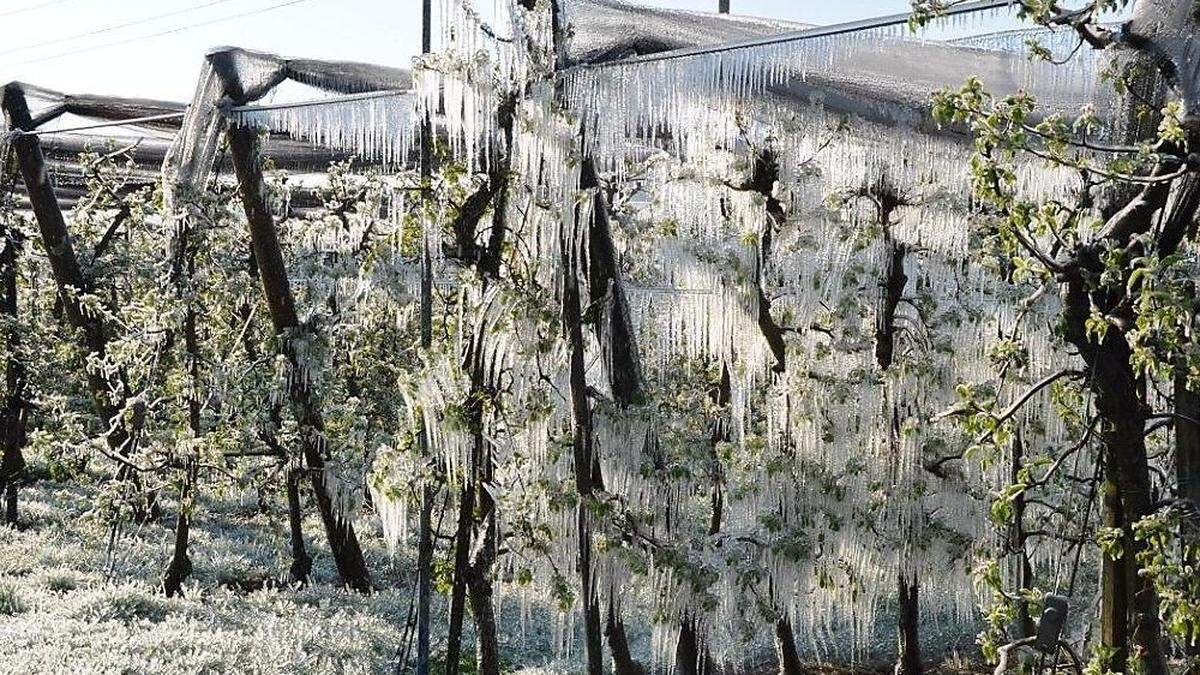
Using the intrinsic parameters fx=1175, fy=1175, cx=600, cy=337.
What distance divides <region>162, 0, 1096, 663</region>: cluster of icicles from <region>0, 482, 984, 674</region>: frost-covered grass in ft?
2.47

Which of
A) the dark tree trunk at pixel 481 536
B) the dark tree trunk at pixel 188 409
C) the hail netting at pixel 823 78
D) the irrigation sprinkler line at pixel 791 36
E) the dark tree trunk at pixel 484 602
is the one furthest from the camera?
the dark tree trunk at pixel 188 409

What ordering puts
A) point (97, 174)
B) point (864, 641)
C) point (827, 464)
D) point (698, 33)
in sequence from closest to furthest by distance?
point (698, 33), point (827, 464), point (864, 641), point (97, 174)

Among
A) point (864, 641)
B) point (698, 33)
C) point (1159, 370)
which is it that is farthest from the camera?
point (864, 641)

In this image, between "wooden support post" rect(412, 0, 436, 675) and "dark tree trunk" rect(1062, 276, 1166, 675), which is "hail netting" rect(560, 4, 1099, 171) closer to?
"wooden support post" rect(412, 0, 436, 675)

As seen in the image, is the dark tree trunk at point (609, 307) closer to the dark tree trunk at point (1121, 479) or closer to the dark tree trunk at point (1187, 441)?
the dark tree trunk at point (1121, 479)

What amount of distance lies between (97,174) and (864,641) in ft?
23.9

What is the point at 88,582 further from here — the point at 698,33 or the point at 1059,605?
the point at 1059,605

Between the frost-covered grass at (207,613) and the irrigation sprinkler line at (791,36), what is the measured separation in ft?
7.67

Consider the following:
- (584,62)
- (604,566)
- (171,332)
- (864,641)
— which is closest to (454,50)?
(584,62)

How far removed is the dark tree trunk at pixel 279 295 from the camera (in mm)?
7367

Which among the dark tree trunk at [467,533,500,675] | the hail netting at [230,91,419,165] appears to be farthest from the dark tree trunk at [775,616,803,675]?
the hail netting at [230,91,419,165]

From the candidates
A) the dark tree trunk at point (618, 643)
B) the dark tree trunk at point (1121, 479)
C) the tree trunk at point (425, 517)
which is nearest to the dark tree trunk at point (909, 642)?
the dark tree trunk at point (618, 643)

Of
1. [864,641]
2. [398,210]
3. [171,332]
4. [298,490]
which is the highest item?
[398,210]

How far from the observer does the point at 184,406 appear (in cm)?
845
